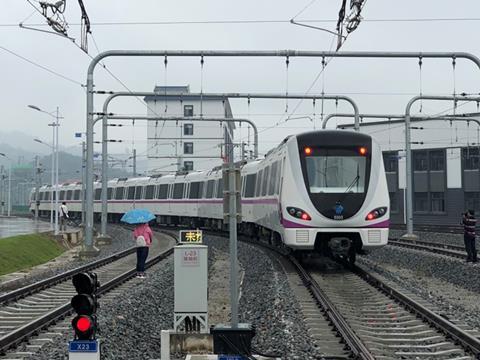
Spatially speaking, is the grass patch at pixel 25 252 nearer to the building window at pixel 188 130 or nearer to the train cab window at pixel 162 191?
the train cab window at pixel 162 191

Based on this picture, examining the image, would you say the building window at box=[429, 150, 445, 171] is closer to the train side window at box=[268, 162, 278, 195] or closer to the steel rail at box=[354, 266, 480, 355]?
the train side window at box=[268, 162, 278, 195]

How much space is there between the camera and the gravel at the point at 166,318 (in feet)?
27.0

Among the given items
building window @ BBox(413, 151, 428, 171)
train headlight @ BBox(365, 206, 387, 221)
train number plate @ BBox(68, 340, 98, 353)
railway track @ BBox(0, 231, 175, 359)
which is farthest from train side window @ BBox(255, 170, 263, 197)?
building window @ BBox(413, 151, 428, 171)

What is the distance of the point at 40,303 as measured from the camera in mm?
12945

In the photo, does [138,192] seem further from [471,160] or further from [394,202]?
[471,160]

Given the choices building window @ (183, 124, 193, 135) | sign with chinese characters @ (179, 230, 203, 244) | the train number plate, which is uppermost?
building window @ (183, 124, 193, 135)

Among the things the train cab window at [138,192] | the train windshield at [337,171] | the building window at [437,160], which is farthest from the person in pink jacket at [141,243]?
the building window at [437,160]

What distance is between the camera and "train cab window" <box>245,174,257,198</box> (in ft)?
78.2

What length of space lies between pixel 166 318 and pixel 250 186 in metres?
13.5

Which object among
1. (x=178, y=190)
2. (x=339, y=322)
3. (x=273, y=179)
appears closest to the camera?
(x=339, y=322)

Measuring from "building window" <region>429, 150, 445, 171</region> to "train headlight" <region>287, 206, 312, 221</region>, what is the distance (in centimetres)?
3989

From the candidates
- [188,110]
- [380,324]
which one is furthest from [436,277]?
[188,110]

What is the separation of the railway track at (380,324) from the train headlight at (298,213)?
1562mm

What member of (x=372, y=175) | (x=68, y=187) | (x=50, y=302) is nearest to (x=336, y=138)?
(x=372, y=175)
